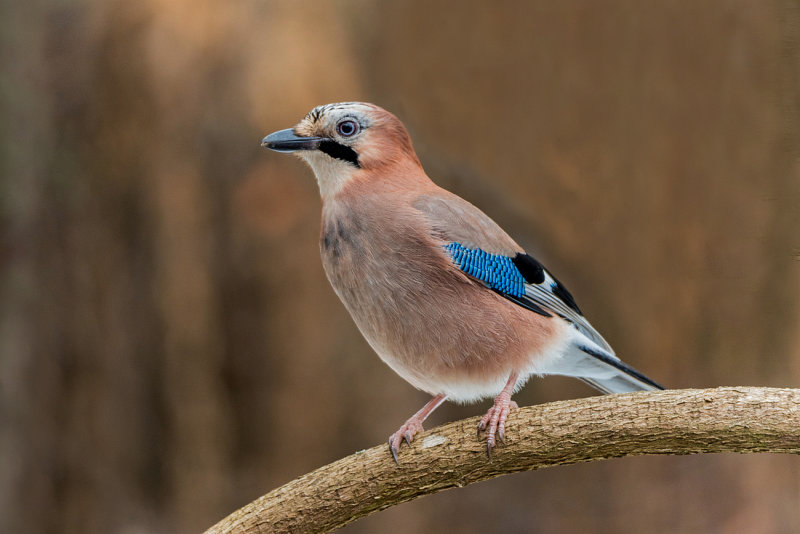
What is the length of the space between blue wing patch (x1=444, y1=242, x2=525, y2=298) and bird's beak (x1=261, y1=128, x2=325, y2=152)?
415mm

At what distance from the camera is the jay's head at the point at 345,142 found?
1715 mm

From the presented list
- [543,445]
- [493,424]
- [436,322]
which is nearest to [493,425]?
[493,424]

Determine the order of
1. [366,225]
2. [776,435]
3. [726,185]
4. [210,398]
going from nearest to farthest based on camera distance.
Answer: [776,435] < [366,225] < [726,185] < [210,398]

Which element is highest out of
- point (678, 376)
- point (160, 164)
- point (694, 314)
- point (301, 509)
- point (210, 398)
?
point (694, 314)

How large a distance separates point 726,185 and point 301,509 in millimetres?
2250

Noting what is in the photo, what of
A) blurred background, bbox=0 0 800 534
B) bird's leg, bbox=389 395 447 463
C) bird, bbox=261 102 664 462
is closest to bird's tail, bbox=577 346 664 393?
bird, bbox=261 102 664 462

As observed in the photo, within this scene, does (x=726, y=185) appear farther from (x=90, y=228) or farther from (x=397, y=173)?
(x=90, y=228)

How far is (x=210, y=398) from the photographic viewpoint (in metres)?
3.71

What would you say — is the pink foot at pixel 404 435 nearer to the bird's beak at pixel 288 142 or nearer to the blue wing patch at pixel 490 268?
the blue wing patch at pixel 490 268

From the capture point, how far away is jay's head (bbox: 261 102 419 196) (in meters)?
1.71

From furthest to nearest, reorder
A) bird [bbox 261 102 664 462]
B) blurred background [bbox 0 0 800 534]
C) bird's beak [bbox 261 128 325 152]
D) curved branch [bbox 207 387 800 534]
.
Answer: blurred background [bbox 0 0 800 534] → bird [bbox 261 102 664 462] → curved branch [bbox 207 387 800 534] → bird's beak [bbox 261 128 325 152]

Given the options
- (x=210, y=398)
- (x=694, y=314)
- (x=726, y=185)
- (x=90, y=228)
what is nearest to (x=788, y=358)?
(x=694, y=314)

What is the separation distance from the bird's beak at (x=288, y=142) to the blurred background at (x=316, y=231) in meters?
1.45

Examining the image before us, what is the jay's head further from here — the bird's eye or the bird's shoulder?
the bird's shoulder
